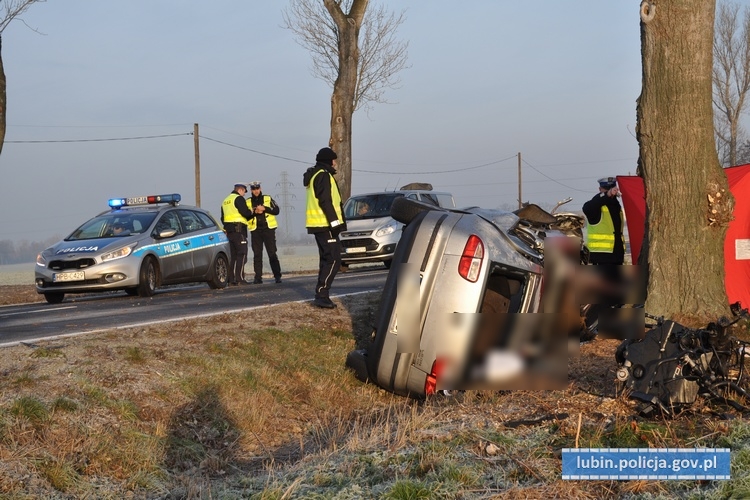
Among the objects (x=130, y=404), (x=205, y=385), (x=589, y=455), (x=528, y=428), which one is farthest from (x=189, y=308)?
(x=589, y=455)

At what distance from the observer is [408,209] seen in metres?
7.75

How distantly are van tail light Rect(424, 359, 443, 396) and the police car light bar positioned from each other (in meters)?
11.4

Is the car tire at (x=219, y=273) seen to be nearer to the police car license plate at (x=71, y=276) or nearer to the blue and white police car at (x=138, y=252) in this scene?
the blue and white police car at (x=138, y=252)

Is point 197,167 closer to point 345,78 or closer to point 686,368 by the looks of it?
point 345,78

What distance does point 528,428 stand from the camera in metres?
5.67

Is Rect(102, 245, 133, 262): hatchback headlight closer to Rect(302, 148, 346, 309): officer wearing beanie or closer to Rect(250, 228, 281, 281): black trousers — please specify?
Rect(250, 228, 281, 281): black trousers

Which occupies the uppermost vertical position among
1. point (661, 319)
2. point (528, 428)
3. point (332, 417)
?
point (661, 319)

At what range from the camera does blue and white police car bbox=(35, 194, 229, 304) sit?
15.4 meters

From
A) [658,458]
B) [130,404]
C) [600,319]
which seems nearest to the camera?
[658,458]

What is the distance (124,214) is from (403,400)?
10.4 m

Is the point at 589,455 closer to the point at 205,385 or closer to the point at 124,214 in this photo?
the point at 205,385

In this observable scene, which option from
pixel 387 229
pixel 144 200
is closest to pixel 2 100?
pixel 144 200

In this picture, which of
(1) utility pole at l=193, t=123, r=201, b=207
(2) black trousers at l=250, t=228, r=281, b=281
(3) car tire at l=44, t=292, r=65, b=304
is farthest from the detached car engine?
(1) utility pole at l=193, t=123, r=201, b=207

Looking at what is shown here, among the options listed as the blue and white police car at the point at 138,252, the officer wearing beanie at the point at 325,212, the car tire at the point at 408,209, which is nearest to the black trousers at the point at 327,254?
the officer wearing beanie at the point at 325,212
